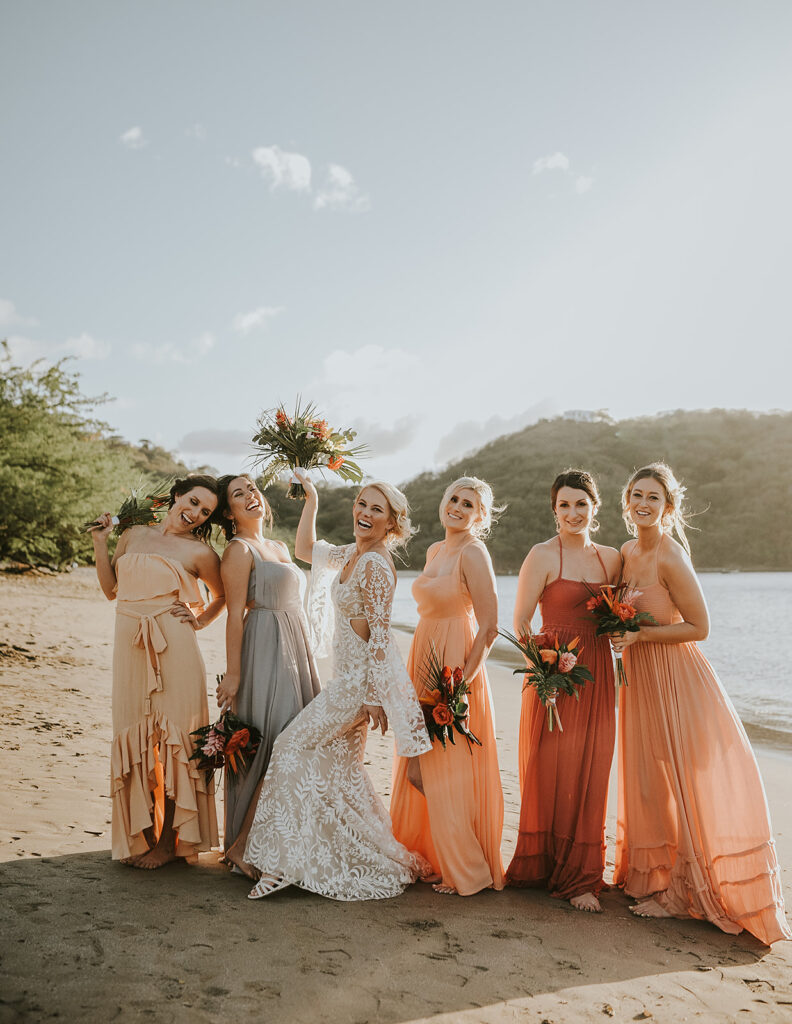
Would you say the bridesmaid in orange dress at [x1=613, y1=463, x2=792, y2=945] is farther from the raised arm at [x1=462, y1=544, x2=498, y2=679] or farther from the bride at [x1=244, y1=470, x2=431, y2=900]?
the bride at [x1=244, y1=470, x2=431, y2=900]

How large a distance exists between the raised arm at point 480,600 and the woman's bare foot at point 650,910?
1.69 metres

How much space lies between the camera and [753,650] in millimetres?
24078

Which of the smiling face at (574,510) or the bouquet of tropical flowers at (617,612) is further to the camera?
the smiling face at (574,510)

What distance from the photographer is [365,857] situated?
4629mm

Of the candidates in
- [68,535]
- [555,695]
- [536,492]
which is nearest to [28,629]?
[68,535]

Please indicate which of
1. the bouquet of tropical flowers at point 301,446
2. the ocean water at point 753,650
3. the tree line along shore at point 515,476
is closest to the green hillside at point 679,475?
the tree line along shore at point 515,476

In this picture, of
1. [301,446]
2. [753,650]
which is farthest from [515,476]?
[301,446]

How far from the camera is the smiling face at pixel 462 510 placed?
16.0 feet

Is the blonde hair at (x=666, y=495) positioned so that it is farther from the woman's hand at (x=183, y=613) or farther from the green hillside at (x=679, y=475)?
the green hillside at (x=679, y=475)

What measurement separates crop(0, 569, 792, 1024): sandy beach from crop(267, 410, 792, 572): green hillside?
51.8 meters

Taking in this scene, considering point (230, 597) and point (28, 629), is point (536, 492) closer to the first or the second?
point (28, 629)

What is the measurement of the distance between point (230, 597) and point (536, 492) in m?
66.4

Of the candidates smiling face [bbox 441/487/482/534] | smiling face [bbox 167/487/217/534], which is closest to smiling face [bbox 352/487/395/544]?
smiling face [bbox 441/487/482/534]

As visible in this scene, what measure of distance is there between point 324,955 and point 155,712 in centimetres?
180
